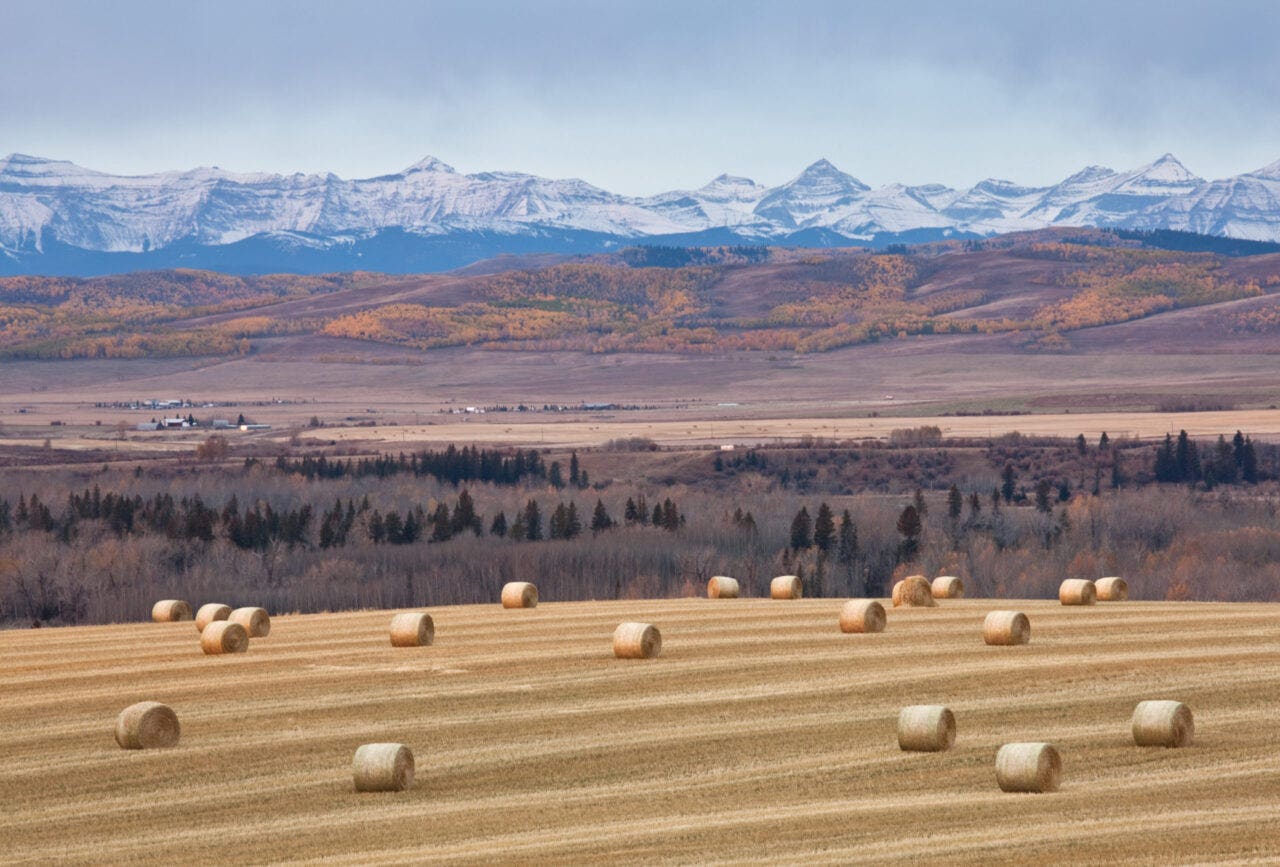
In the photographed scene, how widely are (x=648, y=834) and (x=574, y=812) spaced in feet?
6.85

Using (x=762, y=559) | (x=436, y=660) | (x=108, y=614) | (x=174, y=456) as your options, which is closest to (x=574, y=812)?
(x=436, y=660)

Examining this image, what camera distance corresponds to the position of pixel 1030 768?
73.7 ft

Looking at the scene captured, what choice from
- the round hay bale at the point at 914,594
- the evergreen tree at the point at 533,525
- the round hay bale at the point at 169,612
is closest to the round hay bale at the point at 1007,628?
the round hay bale at the point at 914,594

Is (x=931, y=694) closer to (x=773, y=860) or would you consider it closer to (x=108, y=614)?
(x=773, y=860)

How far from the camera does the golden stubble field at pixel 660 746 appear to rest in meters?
21.8

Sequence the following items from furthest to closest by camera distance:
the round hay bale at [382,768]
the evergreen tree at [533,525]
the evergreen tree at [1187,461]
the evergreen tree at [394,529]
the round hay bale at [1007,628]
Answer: the evergreen tree at [1187,461] < the evergreen tree at [533,525] < the evergreen tree at [394,529] < the round hay bale at [1007,628] < the round hay bale at [382,768]

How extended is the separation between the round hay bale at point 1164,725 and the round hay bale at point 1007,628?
980 centimetres

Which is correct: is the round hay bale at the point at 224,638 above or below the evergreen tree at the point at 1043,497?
above

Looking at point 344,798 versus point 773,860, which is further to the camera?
point 344,798

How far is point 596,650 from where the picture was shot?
36.4m

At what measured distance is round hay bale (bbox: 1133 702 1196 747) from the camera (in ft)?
81.8

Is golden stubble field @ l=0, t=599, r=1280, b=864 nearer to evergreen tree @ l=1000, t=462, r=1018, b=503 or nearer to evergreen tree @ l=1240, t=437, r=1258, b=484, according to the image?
evergreen tree @ l=1000, t=462, r=1018, b=503

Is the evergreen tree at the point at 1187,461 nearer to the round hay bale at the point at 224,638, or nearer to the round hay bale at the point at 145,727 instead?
the round hay bale at the point at 224,638

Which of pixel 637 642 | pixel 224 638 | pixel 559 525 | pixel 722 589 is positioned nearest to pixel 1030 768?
pixel 637 642
